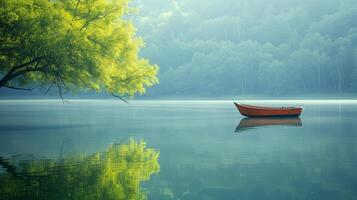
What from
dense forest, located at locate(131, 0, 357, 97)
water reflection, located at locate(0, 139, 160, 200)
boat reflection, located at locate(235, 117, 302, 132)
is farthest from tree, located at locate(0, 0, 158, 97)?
dense forest, located at locate(131, 0, 357, 97)

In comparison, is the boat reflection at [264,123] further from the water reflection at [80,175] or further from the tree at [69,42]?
the water reflection at [80,175]

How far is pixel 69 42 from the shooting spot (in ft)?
103

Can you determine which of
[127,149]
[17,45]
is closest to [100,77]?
[17,45]

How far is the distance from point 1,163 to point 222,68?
462 ft

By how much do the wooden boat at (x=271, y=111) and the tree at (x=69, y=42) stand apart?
2125 cm

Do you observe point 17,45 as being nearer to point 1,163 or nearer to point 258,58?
point 1,163

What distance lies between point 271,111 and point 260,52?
343 feet

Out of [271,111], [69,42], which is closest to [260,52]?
[271,111]

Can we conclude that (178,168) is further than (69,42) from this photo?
No

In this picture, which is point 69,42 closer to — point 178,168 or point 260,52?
point 178,168

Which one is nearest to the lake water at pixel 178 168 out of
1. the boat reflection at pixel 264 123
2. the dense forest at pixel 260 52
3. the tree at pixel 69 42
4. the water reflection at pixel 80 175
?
the water reflection at pixel 80 175

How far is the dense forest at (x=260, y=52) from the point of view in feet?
453

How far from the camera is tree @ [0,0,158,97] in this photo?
30.6 meters

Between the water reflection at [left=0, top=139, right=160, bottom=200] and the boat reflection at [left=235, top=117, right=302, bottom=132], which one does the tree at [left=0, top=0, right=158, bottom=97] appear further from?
the water reflection at [left=0, top=139, right=160, bottom=200]
